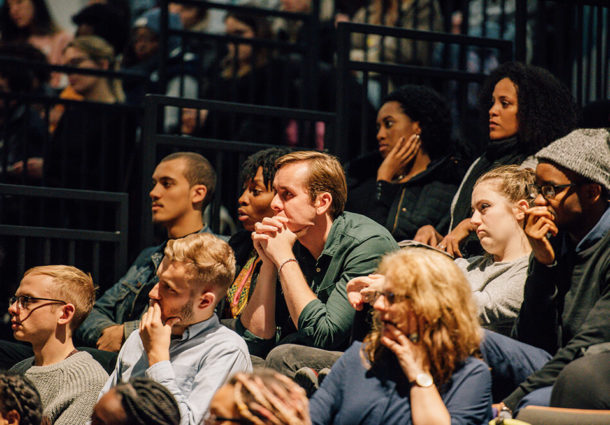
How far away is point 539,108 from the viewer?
17.9ft

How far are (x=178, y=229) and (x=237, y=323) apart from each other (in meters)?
1.22

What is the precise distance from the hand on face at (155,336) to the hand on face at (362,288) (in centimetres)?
72

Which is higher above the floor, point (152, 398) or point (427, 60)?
point (427, 60)

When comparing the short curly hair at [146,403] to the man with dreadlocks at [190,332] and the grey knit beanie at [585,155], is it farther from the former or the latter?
the grey knit beanie at [585,155]

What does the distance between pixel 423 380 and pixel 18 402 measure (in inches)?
56.4

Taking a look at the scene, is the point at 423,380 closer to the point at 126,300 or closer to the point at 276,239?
the point at 276,239

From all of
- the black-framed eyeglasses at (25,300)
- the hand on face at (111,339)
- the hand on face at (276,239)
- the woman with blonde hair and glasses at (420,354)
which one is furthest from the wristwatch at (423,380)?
the hand on face at (111,339)

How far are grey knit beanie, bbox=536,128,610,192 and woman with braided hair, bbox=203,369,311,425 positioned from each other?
1658mm

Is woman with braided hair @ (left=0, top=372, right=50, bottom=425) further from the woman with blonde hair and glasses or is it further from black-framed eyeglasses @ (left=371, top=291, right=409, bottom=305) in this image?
black-framed eyeglasses @ (left=371, top=291, right=409, bottom=305)

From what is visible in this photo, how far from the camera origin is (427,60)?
296 inches

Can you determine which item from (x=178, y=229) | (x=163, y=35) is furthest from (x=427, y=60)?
(x=178, y=229)

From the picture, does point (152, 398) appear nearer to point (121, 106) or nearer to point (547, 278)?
point (547, 278)

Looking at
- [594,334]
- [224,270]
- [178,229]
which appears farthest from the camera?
[178,229]

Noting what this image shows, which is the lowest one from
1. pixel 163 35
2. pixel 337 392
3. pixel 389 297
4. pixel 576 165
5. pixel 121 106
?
A: pixel 337 392
